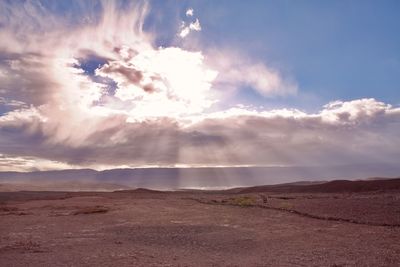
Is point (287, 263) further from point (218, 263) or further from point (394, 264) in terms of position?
point (394, 264)

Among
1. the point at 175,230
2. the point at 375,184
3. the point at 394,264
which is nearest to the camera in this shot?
the point at 394,264

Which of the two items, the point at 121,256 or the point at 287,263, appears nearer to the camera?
the point at 287,263

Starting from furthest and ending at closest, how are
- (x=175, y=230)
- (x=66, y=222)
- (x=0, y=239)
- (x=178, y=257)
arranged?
1. (x=66, y=222)
2. (x=175, y=230)
3. (x=0, y=239)
4. (x=178, y=257)

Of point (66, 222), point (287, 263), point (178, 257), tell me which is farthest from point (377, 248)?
point (66, 222)

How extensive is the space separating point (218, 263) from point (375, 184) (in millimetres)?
49287

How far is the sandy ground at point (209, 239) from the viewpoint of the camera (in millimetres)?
16328

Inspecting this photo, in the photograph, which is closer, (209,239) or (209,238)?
(209,239)

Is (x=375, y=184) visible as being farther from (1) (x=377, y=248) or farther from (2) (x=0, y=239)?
(2) (x=0, y=239)

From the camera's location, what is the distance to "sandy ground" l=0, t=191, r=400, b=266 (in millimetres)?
16328

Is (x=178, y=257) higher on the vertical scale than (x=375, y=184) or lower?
lower

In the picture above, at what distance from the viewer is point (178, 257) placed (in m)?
17.0

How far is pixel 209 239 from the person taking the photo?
2117 cm

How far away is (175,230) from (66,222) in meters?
8.20

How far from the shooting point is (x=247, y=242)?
20.2 m
